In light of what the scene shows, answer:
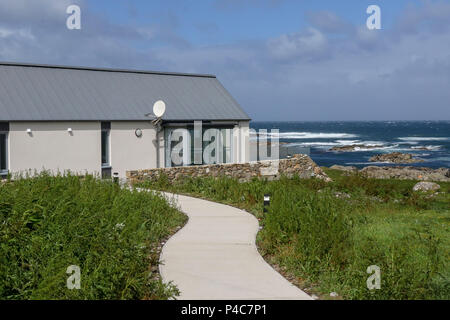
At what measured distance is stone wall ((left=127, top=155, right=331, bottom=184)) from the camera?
17.7m

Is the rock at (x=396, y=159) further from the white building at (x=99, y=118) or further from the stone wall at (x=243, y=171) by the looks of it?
the white building at (x=99, y=118)

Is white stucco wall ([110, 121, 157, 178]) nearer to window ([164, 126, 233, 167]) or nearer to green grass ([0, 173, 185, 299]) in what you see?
window ([164, 126, 233, 167])

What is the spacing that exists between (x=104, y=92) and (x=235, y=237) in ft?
44.2

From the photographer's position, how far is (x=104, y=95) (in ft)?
68.9

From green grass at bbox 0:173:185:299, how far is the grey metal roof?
937cm

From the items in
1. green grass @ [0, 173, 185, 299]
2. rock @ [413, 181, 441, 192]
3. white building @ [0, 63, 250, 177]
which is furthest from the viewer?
rock @ [413, 181, 441, 192]

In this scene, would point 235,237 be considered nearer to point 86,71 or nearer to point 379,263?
point 379,263

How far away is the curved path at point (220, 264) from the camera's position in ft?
21.4

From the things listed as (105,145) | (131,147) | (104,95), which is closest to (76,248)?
(105,145)

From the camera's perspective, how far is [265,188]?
14055 millimetres

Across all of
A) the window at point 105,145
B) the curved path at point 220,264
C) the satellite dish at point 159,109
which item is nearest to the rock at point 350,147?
the satellite dish at point 159,109

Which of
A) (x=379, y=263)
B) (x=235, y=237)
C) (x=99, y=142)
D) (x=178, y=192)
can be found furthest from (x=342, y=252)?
(x=99, y=142)

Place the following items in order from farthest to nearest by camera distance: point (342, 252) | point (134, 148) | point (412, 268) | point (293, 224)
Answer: point (134, 148)
point (293, 224)
point (342, 252)
point (412, 268)

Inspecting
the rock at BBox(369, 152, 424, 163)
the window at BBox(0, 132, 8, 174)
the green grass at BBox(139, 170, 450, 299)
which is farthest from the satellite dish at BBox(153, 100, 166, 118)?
the rock at BBox(369, 152, 424, 163)
